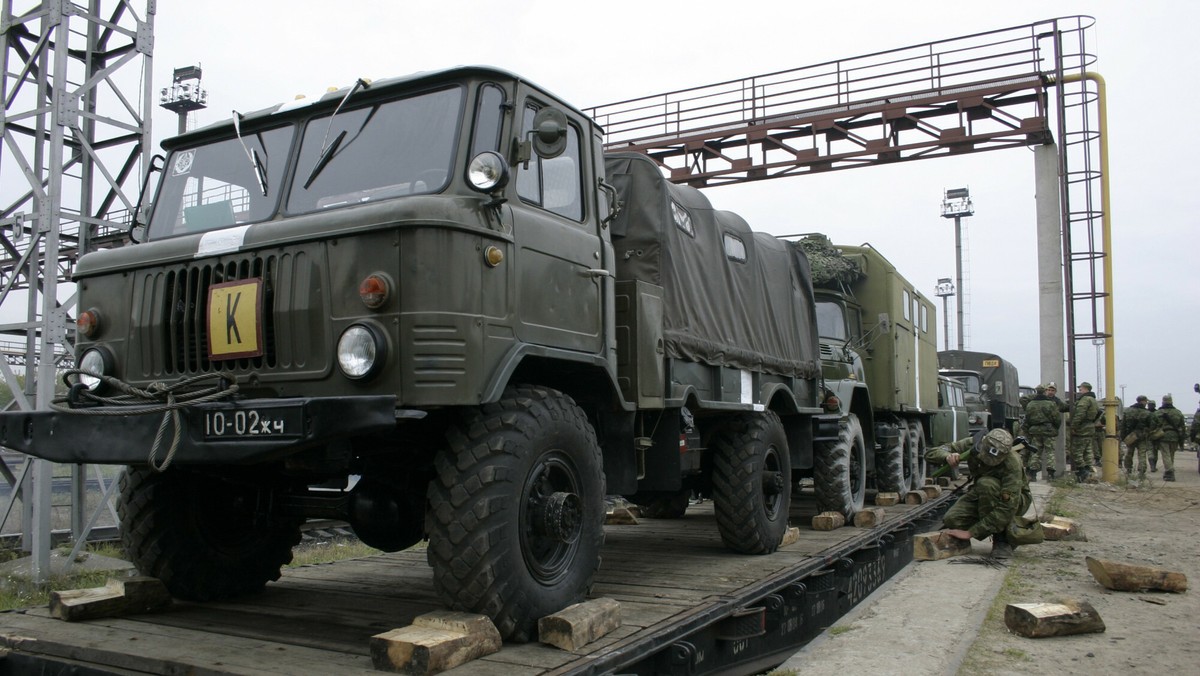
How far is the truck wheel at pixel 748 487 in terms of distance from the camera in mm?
7047

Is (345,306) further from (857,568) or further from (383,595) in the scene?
(857,568)

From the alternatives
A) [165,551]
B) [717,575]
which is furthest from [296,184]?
[717,575]

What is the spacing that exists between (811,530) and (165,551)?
590 cm

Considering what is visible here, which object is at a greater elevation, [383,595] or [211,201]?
[211,201]

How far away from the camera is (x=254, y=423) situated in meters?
3.79

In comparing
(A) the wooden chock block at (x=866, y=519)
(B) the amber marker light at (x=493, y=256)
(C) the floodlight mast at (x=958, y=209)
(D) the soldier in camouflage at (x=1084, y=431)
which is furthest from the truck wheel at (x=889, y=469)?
(C) the floodlight mast at (x=958, y=209)

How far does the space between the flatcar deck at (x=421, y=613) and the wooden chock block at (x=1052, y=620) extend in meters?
1.34

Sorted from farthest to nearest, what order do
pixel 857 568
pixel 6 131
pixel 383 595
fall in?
pixel 6 131 < pixel 857 568 < pixel 383 595

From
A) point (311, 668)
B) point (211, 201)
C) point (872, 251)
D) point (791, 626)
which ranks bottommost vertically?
point (791, 626)

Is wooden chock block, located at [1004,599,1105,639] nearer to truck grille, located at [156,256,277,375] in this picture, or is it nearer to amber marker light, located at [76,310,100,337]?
truck grille, located at [156,256,277,375]

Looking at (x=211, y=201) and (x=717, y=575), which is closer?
(x=211, y=201)

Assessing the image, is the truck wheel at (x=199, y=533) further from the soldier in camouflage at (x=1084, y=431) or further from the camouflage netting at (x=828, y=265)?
the soldier in camouflage at (x=1084, y=431)

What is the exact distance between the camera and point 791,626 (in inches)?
247

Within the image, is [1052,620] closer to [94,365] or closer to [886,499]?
[94,365]
